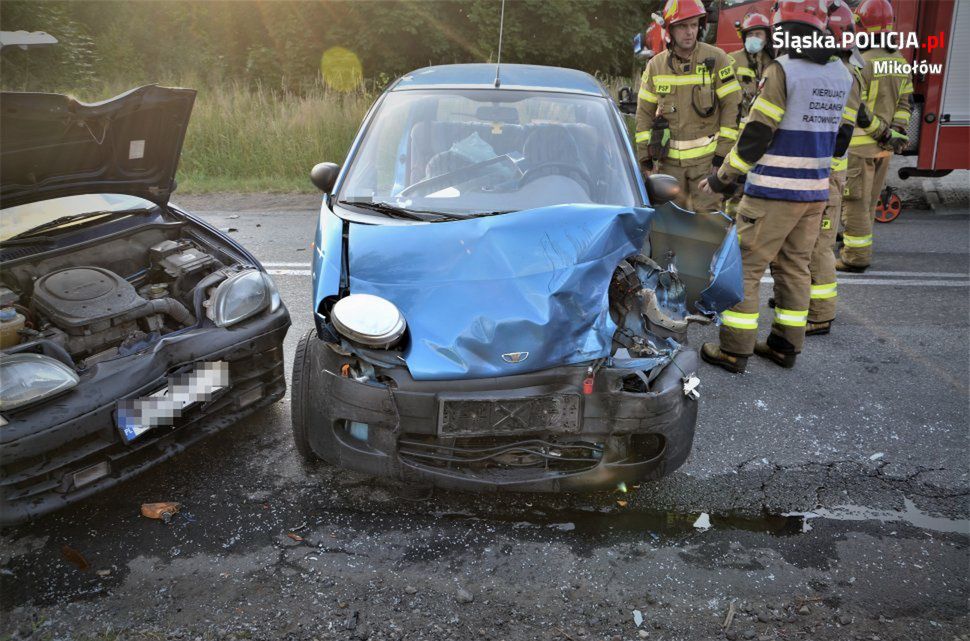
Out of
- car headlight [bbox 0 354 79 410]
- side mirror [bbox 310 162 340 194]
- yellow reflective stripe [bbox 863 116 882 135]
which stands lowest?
car headlight [bbox 0 354 79 410]

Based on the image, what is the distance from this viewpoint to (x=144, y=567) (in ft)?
8.66

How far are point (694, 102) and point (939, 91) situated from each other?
4.26m

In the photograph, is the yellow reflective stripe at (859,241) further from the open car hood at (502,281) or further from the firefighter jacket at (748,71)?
the open car hood at (502,281)

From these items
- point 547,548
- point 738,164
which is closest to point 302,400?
point 547,548

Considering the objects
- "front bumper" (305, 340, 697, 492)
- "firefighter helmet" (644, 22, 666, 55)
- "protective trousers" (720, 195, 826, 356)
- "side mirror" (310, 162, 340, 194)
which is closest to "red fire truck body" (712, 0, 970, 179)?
"firefighter helmet" (644, 22, 666, 55)

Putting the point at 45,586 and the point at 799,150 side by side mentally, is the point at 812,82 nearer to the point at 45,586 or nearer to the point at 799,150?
the point at 799,150

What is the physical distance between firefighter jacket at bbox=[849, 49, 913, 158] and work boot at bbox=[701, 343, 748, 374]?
2.77 meters

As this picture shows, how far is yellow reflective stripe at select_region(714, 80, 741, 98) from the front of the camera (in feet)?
17.6

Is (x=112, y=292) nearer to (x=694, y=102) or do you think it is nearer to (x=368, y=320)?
(x=368, y=320)

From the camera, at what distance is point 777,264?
4469mm

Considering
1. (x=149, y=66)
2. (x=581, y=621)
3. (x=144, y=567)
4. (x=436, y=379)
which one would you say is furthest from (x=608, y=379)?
(x=149, y=66)

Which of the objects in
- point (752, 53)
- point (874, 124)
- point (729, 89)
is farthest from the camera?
point (752, 53)

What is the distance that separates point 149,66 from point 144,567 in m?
24.3

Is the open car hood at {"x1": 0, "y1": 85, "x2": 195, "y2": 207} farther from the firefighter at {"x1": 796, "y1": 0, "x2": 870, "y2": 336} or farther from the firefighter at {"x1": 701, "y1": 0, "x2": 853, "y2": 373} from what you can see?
the firefighter at {"x1": 796, "y1": 0, "x2": 870, "y2": 336}
